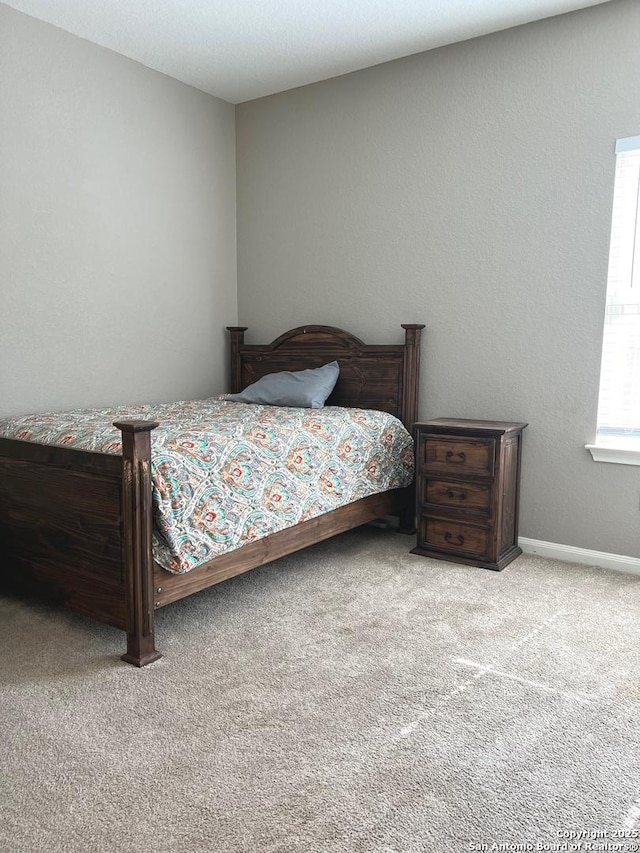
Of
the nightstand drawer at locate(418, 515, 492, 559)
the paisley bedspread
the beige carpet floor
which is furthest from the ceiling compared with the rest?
the beige carpet floor

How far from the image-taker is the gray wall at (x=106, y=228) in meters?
3.20

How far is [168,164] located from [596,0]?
238 cm

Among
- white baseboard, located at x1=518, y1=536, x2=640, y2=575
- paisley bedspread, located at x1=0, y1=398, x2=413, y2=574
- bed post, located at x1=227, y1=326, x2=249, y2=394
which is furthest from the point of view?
bed post, located at x1=227, y1=326, x2=249, y2=394

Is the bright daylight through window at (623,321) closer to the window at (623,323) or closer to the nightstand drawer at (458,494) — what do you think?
the window at (623,323)

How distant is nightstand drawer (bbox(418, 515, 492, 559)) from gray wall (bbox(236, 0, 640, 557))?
1.20 feet

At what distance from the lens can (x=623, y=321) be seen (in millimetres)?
3166

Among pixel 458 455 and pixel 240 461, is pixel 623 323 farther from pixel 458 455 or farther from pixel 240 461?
pixel 240 461

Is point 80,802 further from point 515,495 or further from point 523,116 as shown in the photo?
point 523,116

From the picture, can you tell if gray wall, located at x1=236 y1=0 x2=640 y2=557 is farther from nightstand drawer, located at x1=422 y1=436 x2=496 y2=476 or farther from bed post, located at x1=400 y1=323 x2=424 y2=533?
nightstand drawer, located at x1=422 y1=436 x2=496 y2=476

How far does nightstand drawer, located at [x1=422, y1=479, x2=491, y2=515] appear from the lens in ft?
10.6

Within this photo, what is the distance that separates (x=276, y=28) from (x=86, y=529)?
2577mm

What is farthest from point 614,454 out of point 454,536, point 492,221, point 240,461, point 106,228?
point 106,228

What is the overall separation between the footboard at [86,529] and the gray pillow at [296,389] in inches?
58.4

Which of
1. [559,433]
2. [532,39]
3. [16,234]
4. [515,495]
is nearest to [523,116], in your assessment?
[532,39]
